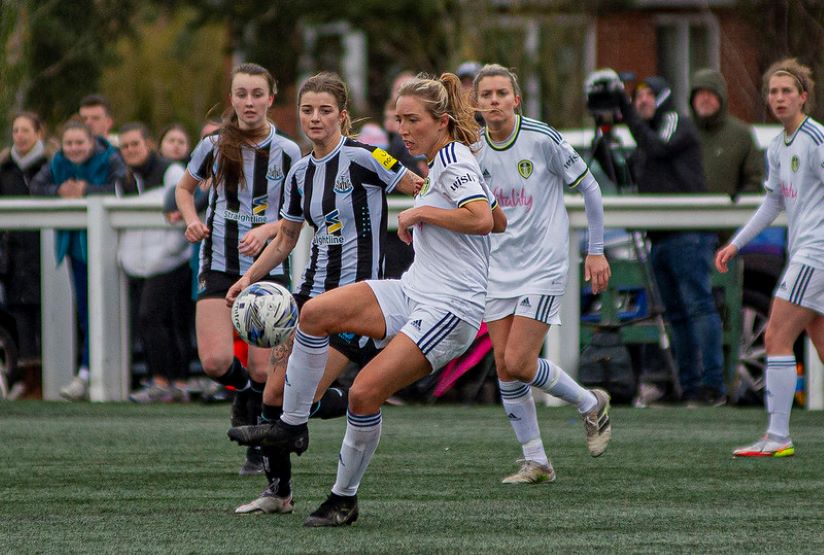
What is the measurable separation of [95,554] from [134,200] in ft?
22.9

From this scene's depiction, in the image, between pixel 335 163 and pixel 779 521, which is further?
pixel 335 163

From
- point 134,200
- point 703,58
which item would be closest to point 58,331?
point 134,200

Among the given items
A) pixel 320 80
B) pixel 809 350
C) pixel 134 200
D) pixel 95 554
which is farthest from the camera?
pixel 134 200

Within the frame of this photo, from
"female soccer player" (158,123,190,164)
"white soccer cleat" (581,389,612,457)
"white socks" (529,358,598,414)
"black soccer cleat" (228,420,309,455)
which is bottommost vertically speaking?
"white soccer cleat" (581,389,612,457)

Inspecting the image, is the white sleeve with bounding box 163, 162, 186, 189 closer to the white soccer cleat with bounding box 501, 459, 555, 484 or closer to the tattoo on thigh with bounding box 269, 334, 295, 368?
the white soccer cleat with bounding box 501, 459, 555, 484

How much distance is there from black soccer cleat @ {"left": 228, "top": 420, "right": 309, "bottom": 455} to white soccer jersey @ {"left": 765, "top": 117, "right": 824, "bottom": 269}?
11.4 feet

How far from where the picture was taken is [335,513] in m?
6.58

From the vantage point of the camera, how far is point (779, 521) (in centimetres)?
675

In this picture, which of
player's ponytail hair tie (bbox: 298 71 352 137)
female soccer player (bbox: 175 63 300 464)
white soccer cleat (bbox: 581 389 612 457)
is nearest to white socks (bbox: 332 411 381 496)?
player's ponytail hair tie (bbox: 298 71 352 137)

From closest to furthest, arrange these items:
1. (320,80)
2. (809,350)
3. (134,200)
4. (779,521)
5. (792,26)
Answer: (779,521) < (320,80) < (809,350) < (134,200) < (792,26)

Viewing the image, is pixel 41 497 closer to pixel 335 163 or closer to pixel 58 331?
pixel 335 163

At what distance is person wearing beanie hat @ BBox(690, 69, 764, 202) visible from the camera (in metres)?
12.1

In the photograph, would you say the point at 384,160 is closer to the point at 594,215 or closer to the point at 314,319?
the point at 314,319

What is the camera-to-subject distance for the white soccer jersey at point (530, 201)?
838 cm
